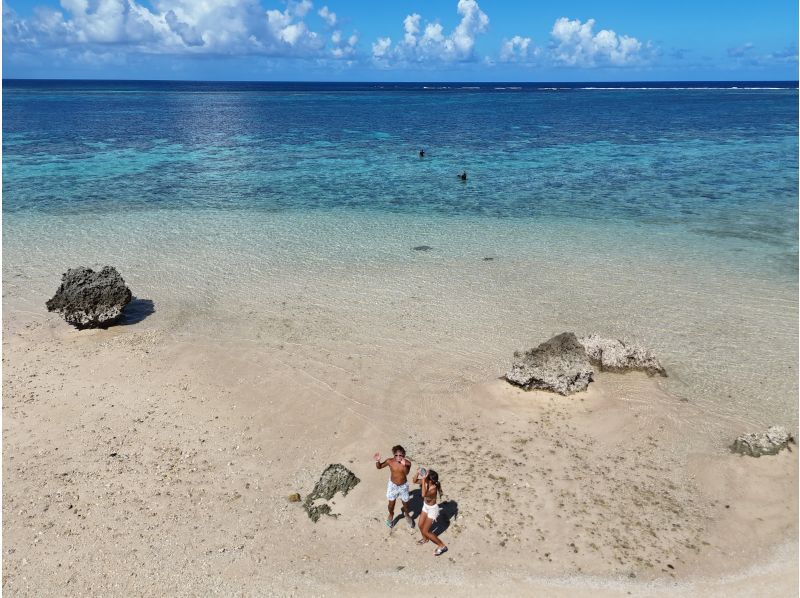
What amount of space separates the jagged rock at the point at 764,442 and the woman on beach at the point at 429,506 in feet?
21.5

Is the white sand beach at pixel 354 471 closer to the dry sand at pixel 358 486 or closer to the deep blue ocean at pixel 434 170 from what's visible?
the dry sand at pixel 358 486

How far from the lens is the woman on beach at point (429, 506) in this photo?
357 inches

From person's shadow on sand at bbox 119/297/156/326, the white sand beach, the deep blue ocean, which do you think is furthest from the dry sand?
the deep blue ocean

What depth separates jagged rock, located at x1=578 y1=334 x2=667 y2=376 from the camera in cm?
1417

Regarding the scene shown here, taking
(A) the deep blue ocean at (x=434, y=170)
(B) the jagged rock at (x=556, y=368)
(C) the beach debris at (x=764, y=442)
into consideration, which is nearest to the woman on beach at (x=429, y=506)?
(B) the jagged rock at (x=556, y=368)

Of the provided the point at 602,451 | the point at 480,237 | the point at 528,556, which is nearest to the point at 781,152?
the point at 480,237

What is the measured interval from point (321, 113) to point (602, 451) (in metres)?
87.8

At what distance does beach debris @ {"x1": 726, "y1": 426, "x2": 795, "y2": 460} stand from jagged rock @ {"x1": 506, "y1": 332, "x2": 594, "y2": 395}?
325cm

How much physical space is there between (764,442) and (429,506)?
23.5 ft

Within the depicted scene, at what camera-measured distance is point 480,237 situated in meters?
25.0

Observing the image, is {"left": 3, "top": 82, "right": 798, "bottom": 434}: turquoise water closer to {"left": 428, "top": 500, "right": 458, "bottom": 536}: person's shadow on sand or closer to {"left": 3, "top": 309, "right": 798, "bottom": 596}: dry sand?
{"left": 3, "top": 309, "right": 798, "bottom": 596}: dry sand

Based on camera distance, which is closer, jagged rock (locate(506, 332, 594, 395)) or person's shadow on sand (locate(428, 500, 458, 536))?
person's shadow on sand (locate(428, 500, 458, 536))

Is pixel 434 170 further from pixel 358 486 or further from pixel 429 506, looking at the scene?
pixel 429 506

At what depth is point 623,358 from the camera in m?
14.2
